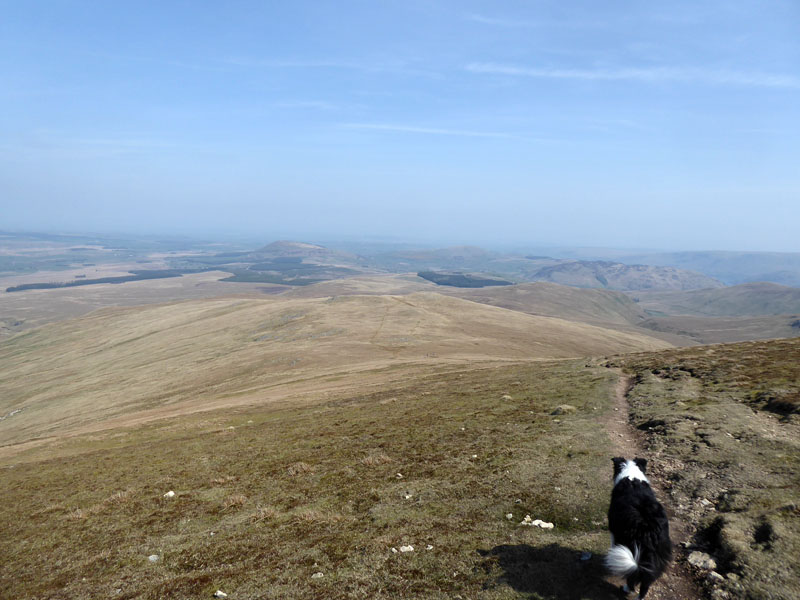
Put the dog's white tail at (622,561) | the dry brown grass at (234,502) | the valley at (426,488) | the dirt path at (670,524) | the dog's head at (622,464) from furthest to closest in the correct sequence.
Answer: the dry brown grass at (234,502) < the dog's head at (622,464) < the valley at (426,488) < the dirt path at (670,524) < the dog's white tail at (622,561)

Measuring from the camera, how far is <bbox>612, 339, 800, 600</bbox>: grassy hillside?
37.8ft

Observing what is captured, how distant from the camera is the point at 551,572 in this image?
12.1 m

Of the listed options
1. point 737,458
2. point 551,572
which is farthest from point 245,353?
point 551,572

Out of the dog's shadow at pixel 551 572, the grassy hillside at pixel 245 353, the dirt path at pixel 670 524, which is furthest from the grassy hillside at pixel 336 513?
the grassy hillside at pixel 245 353

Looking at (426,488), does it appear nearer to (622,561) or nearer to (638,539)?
(622,561)

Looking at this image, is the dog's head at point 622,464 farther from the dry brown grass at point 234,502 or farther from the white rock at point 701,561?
the dry brown grass at point 234,502

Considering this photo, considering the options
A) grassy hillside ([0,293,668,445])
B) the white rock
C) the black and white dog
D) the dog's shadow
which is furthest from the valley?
grassy hillside ([0,293,668,445])

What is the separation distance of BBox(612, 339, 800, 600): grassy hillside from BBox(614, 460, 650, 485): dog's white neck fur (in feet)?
8.79

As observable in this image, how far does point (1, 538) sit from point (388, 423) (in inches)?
931

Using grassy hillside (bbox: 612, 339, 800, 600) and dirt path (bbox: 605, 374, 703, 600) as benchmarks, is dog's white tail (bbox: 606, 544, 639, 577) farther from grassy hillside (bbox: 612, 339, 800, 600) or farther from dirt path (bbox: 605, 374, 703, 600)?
grassy hillside (bbox: 612, 339, 800, 600)

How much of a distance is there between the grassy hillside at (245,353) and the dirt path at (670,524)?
44.3m

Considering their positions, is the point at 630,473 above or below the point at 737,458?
above

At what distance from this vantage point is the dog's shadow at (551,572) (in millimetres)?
11258

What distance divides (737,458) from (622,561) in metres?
13.0
